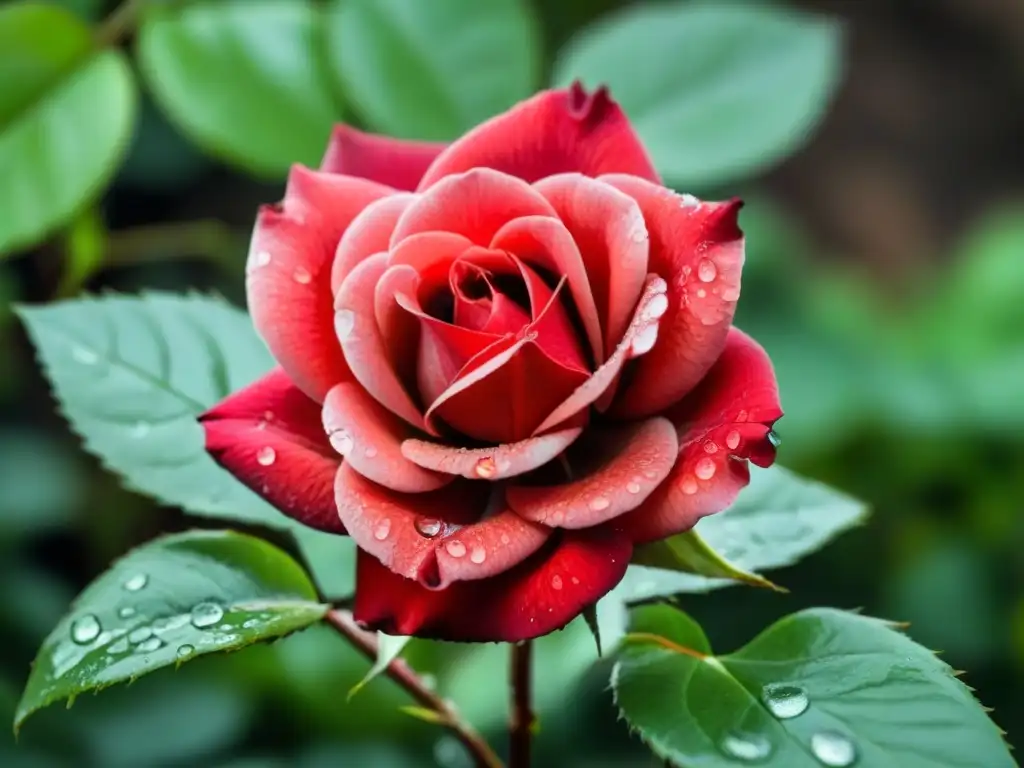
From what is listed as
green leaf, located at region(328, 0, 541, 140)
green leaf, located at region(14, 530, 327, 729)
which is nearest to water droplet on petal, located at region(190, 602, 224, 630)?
green leaf, located at region(14, 530, 327, 729)

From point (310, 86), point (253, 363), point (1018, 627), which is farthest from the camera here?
point (1018, 627)

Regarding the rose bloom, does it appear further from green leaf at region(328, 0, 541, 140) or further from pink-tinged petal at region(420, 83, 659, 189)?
green leaf at region(328, 0, 541, 140)

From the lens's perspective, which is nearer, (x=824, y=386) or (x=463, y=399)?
(x=463, y=399)

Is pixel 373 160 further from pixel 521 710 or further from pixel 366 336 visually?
pixel 521 710

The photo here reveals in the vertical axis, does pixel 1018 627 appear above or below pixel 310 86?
below

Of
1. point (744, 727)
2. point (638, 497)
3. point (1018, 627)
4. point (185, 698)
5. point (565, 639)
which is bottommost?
point (1018, 627)

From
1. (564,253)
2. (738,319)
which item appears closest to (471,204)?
(564,253)

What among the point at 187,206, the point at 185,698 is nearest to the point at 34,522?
the point at 185,698

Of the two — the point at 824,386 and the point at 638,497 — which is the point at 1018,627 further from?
the point at 638,497
